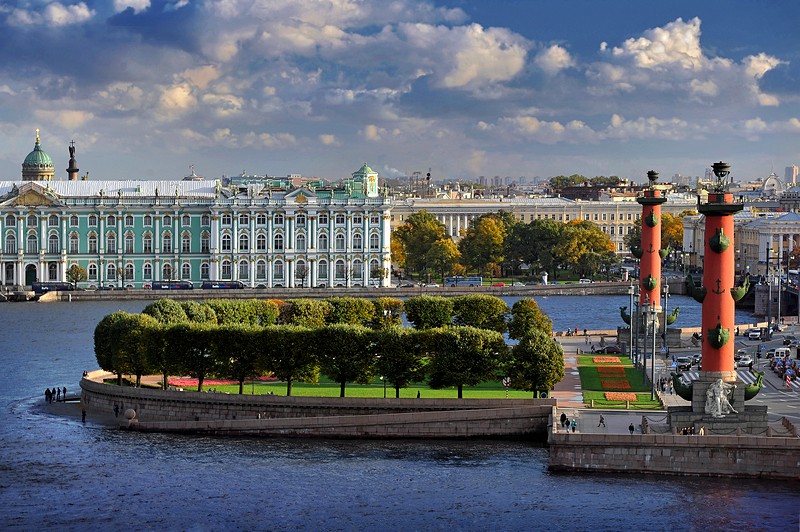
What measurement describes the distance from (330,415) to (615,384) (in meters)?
9.61

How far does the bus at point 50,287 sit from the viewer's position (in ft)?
321

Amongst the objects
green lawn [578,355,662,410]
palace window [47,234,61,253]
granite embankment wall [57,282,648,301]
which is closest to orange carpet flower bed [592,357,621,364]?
green lawn [578,355,662,410]

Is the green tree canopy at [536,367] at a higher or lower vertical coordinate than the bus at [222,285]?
lower

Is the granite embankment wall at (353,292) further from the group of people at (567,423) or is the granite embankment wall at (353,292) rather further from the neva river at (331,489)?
the group of people at (567,423)

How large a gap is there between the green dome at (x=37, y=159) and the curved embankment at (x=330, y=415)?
7773 centimetres

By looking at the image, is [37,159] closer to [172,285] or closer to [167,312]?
[172,285]

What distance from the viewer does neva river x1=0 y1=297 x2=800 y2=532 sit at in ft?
111

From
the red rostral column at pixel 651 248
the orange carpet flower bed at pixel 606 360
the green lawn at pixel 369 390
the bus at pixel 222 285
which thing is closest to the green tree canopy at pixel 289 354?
the green lawn at pixel 369 390

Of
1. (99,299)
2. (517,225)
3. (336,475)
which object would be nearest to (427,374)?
(336,475)

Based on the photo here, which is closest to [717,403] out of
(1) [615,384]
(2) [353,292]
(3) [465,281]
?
(1) [615,384]

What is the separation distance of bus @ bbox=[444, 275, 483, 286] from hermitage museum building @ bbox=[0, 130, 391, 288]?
743 centimetres

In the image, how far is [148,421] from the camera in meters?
45.7

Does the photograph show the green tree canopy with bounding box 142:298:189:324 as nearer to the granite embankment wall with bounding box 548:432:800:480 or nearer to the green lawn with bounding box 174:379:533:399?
the green lawn with bounding box 174:379:533:399

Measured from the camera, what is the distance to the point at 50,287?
9881 cm
